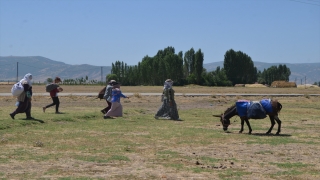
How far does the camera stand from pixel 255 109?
746 inches

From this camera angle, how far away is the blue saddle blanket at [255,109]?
18892mm

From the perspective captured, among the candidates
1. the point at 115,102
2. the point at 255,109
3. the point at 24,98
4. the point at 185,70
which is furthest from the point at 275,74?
the point at 255,109

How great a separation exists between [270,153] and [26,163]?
649 centimetres

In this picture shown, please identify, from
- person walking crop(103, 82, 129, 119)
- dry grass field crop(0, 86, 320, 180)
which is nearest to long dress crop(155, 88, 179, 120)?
person walking crop(103, 82, 129, 119)

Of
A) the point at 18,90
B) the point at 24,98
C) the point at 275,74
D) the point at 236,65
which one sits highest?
the point at 236,65

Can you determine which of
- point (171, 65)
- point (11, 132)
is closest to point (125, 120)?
point (11, 132)

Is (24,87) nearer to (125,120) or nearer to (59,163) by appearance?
(125,120)

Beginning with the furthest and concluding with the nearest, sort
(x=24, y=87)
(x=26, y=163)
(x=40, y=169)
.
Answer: (x=24, y=87)
(x=26, y=163)
(x=40, y=169)

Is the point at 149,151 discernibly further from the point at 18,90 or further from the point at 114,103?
the point at 114,103

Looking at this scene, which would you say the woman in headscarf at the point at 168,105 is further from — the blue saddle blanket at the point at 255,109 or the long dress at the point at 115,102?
→ the blue saddle blanket at the point at 255,109

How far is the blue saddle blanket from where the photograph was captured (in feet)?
62.0

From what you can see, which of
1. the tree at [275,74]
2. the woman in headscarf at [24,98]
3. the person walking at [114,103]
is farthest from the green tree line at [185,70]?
the woman in headscarf at [24,98]

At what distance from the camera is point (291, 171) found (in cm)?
1175

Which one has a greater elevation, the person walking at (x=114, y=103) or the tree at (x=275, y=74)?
the tree at (x=275, y=74)
